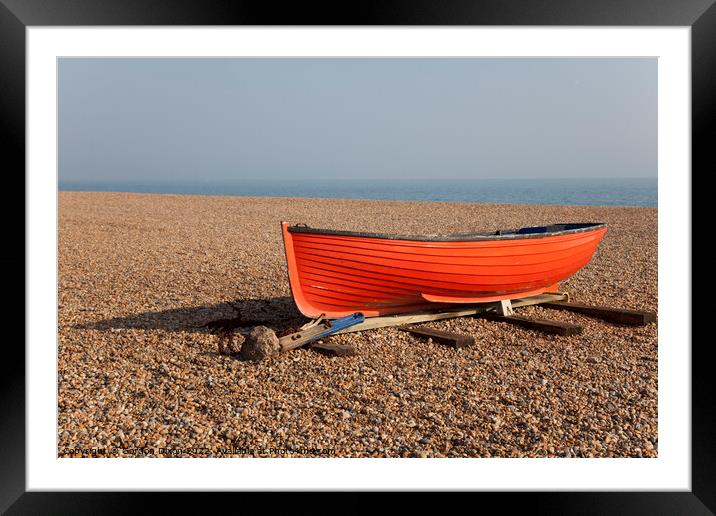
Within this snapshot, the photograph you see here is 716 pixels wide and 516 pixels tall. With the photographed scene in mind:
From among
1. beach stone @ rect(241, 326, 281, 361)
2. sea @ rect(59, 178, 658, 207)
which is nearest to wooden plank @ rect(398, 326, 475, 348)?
beach stone @ rect(241, 326, 281, 361)

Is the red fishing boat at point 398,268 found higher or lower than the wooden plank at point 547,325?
higher

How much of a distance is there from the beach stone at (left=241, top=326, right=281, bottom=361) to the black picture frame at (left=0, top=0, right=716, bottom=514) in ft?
8.86

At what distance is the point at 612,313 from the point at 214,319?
5.09 meters

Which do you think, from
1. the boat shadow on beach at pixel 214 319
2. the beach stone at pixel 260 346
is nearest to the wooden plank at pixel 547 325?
the boat shadow on beach at pixel 214 319

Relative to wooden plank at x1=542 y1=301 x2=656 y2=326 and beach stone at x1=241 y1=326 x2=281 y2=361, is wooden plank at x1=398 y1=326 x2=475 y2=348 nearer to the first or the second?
beach stone at x1=241 y1=326 x2=281 y2=361

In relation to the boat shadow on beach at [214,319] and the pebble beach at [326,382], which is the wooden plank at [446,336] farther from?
the boat shadow on beach at [214,319]

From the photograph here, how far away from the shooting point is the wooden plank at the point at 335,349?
628 cm

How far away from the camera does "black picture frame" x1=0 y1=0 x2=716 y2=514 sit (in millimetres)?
3422

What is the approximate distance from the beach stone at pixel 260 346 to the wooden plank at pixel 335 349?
448 millimetres

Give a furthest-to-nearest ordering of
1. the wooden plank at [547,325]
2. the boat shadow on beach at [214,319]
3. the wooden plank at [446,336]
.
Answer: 1. the boat shadow on beach at [214,319]
2. the wooden plank at [547,325]
3. the wooden plank at [446,336]
